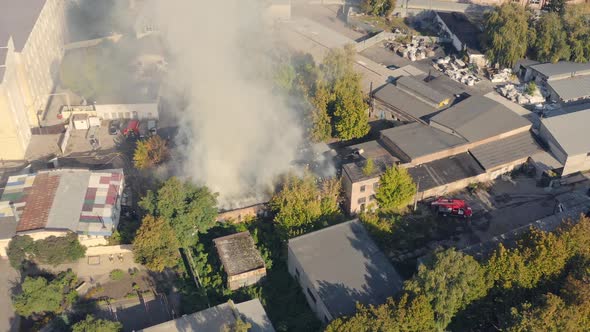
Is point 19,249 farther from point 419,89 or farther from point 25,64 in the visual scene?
point 419,89

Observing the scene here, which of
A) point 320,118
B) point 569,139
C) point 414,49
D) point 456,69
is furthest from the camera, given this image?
point 414,49

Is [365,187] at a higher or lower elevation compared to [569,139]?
lower

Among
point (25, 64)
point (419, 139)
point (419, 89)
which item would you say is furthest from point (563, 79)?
point (25, 64)

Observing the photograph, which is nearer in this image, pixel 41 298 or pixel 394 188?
pixel 41 298

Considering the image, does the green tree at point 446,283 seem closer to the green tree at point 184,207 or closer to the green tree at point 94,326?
the green tree at point 184,207

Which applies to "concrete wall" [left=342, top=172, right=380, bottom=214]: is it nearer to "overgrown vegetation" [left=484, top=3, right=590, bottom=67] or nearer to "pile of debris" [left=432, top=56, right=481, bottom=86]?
"pile of debris" [left=432, top=56, right=481, bottom=86]

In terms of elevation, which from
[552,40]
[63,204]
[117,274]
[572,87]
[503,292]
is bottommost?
[117,274]

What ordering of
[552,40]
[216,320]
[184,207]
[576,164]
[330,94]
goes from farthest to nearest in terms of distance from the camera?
1. [552,40]
2. [330,94]
3. [576,164]
4. [184,207]
5. [216,320]

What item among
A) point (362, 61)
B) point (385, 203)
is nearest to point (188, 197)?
point (385, 203)

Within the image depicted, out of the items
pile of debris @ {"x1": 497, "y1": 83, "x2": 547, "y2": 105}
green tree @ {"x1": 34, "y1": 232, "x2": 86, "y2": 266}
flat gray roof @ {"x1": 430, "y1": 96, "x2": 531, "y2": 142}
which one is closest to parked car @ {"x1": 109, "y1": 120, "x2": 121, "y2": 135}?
green tree @ {"x1": 34, "y1": 232, "x2": 86, "y2": 266}
